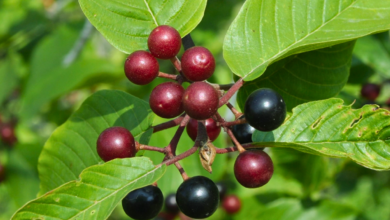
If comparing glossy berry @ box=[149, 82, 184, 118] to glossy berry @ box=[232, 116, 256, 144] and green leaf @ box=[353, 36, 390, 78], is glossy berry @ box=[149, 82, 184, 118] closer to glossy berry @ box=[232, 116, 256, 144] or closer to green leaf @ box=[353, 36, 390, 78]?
glossy berry @ box=[232, 116, 256, 144]

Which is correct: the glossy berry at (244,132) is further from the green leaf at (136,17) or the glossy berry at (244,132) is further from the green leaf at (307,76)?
the green leaf at (136,17)

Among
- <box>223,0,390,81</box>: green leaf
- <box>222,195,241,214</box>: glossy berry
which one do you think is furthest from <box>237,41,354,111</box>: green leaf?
<box>222,195,241,214</box>: glossy berry

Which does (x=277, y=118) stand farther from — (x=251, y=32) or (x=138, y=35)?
(x=138, y=35)

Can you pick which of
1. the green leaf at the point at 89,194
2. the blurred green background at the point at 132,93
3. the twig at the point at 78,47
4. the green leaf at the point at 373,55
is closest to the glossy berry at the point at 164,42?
the green leaf at the point at 89,194

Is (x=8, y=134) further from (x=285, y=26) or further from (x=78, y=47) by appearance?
(x=285, y=26)

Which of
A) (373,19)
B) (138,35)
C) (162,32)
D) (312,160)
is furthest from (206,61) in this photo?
(312,160)

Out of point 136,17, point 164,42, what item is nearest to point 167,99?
point 164,42
